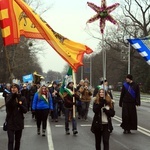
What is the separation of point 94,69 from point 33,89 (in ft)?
281

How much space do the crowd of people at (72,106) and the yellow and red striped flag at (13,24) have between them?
1.32 metres

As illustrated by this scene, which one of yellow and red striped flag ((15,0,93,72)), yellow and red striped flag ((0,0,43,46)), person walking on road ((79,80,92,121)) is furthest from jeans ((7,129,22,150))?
person walking on road ((79,80,92,121))

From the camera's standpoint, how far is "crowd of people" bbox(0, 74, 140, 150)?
7805 mm

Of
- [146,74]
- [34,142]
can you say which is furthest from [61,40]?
[146,74]

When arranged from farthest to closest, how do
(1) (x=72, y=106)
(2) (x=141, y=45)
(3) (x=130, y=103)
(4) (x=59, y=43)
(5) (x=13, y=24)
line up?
1. (2) (x=141, y=45)
2. (3) (x=130, y=103)
3. (1) (x=72, y=106)
4. (4) (x=59, y=43)
5. (5) (x=13, y=24)

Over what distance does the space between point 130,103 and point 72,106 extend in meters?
1.91

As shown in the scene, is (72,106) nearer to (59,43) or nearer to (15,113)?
(59,43)

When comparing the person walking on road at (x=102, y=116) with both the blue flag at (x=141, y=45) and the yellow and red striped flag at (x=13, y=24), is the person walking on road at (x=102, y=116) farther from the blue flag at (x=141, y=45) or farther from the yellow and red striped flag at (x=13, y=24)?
the blue flag at (x=141, y=45)

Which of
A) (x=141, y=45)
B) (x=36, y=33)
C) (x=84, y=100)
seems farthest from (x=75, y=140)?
(x=84, y=100)

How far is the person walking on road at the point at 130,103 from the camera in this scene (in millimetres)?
12492

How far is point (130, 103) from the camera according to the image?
1265cm

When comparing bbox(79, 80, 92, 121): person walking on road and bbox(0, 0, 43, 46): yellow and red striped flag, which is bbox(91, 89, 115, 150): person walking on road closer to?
bbox(0, 0, 43, 46): yellow and red striped flag

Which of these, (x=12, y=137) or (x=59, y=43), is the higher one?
(x=59, y=43)

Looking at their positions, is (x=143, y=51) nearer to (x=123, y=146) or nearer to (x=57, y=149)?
(x=123, y=146)
